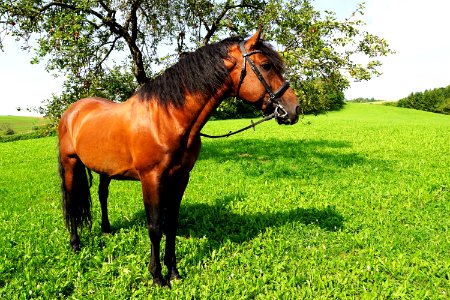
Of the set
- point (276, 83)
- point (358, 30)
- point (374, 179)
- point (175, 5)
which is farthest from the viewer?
point (175, 5)

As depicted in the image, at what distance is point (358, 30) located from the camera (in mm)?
10281

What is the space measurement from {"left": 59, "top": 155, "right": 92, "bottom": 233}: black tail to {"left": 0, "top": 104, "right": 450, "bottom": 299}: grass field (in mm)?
391

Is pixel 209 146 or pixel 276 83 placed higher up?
pixel 276 83

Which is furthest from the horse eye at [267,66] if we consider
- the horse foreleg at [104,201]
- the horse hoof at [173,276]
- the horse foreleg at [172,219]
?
the horse foreleg at [104,201]

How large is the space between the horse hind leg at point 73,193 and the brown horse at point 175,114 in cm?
116

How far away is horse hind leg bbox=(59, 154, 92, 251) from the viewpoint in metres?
5.18

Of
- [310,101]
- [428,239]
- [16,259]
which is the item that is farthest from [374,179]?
[16,259]

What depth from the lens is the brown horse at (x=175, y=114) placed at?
360 cm

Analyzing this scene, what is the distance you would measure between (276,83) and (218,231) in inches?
124

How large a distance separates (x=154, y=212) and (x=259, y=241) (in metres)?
2.15

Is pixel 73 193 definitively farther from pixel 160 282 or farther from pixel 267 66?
pixel 267 66

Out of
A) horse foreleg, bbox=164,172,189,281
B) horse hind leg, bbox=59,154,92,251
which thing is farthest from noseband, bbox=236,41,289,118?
horse hind leg, bbox=59,154,92,251

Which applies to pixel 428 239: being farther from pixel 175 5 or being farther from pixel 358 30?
pixel 175 5

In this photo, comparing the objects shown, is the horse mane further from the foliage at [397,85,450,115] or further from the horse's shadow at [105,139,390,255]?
the foliage at [397,85,450,115]
